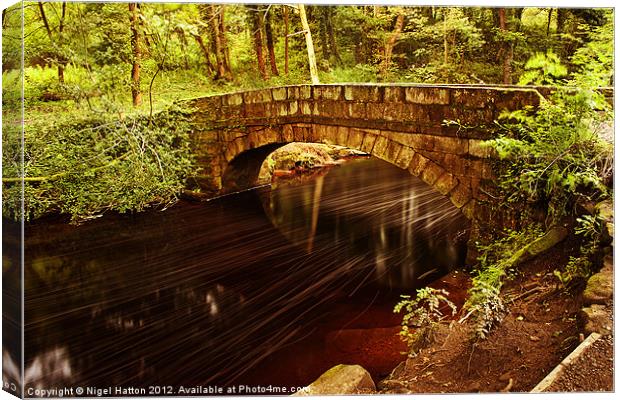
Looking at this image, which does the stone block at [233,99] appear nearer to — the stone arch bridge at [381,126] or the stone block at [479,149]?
the stone arch bridge at [381,126]

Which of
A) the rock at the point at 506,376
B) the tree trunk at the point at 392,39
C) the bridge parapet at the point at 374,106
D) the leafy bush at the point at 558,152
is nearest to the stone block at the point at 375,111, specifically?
the bridge parapet at the point at 374,106

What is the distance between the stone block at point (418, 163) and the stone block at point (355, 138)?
70 cm

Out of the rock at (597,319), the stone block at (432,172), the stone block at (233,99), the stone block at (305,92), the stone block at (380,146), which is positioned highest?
the stone block at (305,92)

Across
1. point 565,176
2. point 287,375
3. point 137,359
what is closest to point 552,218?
point 565,176

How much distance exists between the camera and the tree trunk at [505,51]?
14.3ft

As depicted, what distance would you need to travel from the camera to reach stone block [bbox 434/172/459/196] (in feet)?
18.8

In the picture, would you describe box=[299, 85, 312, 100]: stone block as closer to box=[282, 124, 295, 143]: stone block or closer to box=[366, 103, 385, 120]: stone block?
box=[282, 124, 295, 143]: stone block

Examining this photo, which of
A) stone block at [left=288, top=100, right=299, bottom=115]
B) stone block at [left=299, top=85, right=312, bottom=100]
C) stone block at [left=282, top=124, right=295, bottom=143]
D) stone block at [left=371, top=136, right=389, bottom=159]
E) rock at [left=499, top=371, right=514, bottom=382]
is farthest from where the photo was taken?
stone block at [left=282, top=124, right=295, bottom=143]

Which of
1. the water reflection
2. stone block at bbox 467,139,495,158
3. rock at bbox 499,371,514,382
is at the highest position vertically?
stone block at bbox 467,139,495,158

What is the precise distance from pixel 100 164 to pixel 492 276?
3.64 metres

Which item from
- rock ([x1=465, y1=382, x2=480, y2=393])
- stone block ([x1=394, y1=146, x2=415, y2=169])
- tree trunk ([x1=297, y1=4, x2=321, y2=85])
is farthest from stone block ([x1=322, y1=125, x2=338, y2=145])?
rock ([x1=465, y1=382, x2=480, y2=393])

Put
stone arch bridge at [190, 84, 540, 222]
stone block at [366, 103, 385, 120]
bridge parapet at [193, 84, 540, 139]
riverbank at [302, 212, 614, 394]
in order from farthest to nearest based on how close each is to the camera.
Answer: stone block at [366, 103, 385, 120], stone arch bridge at [190, 84, 540, 222], bridge parapet at [193, 84, 540, 139], riverbank at [302, 212, 614, 394]

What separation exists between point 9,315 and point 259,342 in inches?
75.9

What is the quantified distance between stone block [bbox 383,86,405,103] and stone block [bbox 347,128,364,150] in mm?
586
